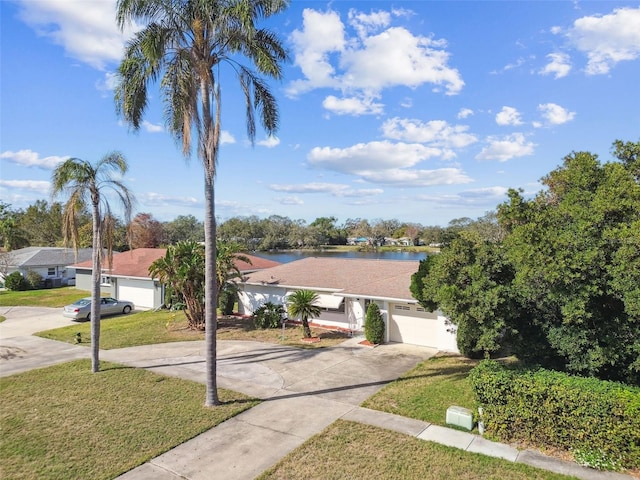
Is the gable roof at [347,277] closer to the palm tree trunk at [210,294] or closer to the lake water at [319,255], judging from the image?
the palm tree trunk at [210,294]

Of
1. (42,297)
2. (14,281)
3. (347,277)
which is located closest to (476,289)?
(347,277)

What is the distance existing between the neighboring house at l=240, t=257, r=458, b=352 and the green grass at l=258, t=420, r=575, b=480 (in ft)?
22.4

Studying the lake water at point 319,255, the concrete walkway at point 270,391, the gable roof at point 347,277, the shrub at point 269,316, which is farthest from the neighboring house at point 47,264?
the lake water at point 319,255

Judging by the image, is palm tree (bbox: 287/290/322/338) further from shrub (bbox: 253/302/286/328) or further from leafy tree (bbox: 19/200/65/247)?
leafy tree (bbox: 19/200/65/247)

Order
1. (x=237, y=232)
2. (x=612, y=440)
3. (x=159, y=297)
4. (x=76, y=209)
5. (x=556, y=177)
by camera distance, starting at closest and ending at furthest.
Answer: (x=612, y=440)
(x=556, y=177)
(x=76, y=209)
(x=159, y=297)
(x=237, y=232)

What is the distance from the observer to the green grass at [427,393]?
11107mm

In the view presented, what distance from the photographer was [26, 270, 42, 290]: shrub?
126 feet

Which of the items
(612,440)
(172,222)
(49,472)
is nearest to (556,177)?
(612,440)

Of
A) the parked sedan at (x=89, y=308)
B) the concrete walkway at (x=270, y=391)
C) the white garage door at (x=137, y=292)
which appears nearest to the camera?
→ the concrete walkway at (x=270, y=391)

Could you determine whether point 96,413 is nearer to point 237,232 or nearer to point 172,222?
point 237,232

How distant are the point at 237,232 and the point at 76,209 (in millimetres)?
86240

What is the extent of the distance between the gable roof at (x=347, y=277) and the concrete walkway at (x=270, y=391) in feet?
8.66

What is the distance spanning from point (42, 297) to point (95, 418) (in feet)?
93.7

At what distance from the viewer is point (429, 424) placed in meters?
10.3
